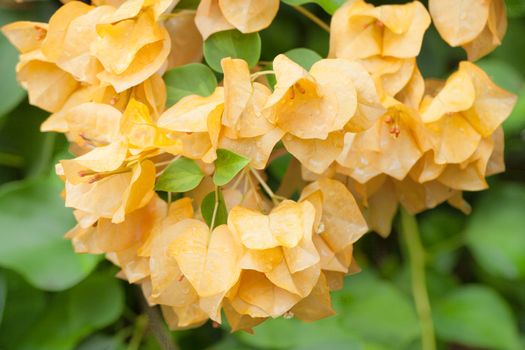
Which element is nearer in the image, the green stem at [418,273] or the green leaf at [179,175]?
the green leaf at [179,175]

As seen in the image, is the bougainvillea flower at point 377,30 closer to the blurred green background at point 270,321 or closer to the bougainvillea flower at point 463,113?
the bougainvillea flower at point 463,113

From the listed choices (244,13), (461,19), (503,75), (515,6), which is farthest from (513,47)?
(244,13)

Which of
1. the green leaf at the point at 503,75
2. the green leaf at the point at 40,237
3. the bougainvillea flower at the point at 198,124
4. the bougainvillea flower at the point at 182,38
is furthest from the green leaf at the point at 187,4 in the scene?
the green leaf at the point at 503,75

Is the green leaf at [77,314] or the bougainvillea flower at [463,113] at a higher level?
the bougainvillea flower at [463,113]

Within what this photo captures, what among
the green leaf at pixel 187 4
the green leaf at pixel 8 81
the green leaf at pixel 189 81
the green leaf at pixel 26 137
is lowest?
the green leaf at pixel 26 137

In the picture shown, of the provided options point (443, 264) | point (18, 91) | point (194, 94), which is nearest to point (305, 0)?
point (194, 94)

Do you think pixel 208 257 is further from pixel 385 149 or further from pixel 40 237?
pixel 40 237

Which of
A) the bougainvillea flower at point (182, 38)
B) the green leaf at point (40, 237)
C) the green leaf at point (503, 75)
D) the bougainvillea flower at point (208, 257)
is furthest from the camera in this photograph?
the green leaf at point (503, 75)
